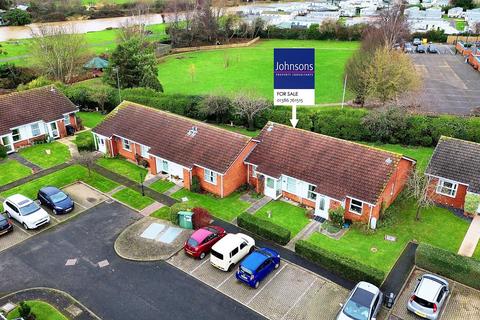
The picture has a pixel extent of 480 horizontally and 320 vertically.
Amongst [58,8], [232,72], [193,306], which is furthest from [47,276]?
[58,8]

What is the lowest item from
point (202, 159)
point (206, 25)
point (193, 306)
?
point (193, 306)

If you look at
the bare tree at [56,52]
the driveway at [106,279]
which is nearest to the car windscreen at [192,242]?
the driveway at [106,279]

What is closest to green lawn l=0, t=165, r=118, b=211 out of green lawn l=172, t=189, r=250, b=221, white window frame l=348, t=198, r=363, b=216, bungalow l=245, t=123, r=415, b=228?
green lawn l=172, t=189, r=250, b=221

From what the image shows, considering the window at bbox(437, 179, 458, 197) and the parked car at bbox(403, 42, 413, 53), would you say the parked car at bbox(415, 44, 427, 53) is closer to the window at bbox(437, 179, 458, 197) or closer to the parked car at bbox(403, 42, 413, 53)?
the parked car at bbox(403, 42, 413, 53)

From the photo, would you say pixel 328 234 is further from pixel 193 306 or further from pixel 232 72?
pixel 232 72

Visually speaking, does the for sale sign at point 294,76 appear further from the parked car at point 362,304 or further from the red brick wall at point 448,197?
the parked car at point 362,304

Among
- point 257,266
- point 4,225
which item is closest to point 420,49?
point 257,266

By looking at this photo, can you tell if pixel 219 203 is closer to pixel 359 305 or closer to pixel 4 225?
pixel 359 305

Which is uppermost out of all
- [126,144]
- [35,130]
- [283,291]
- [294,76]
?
[294,76]
